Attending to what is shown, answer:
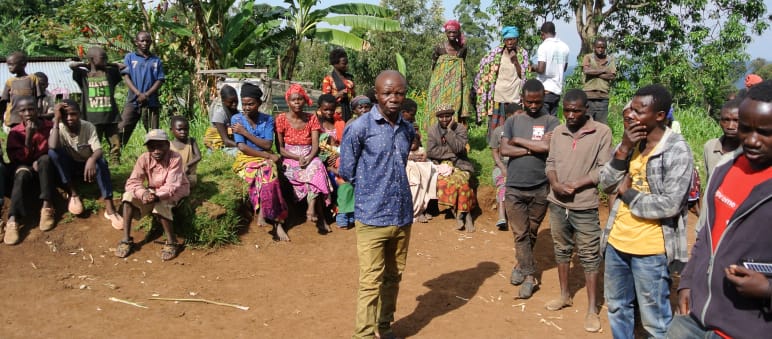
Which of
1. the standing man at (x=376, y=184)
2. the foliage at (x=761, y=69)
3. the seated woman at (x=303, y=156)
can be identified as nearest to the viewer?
the standing man at (x=376, y=184)

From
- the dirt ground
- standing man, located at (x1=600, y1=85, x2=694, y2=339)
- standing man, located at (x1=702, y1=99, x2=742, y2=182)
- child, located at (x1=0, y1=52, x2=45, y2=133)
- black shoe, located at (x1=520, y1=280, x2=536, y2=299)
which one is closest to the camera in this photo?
standing man, located at (x1=600, y1=85, x2=694, y2=339)

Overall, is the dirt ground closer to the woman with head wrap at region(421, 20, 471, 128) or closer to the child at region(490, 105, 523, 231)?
the child at region(490, 105, 523, 231)

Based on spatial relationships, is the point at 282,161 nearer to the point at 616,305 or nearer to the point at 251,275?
the point at 251,275

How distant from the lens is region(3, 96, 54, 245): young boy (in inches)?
233

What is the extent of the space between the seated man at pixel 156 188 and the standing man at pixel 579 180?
12.3 feet

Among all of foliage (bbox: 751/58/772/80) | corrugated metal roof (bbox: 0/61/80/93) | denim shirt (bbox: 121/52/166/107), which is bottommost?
corrugated metal roof (bbox: 0/61/80/93)

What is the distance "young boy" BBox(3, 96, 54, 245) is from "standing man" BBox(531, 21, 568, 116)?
622 centimetres

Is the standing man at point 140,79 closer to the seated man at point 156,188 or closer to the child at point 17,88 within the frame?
the child at point 17,88

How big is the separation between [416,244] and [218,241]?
2.21 metres

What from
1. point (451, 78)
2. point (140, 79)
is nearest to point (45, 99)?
point (140, 79)

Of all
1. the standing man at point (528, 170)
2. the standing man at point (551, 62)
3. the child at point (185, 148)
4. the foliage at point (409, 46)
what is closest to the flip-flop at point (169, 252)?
the child at point (185, 148)

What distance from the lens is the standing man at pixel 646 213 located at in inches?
131

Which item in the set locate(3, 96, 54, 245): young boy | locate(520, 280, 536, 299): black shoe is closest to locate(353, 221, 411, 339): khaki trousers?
locate(520, 280, 536, 299): black shoe

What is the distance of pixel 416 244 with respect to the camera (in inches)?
266
